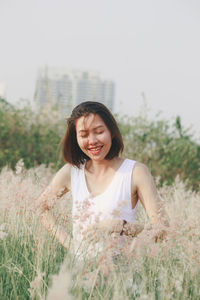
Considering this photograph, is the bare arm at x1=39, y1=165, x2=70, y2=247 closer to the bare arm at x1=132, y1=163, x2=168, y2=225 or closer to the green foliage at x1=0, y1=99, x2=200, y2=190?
the bare arm at x1=132, y1=163, x2=168, y2=225

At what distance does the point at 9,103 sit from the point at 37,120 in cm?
60

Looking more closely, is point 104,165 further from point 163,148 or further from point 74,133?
point 163,148

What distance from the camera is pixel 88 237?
6.44ft

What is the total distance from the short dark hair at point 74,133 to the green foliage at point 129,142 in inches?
134

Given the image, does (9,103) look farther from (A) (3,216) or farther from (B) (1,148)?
(A) (3,216)

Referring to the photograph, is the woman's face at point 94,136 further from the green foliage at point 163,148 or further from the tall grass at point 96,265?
the green foliage at point 163,148

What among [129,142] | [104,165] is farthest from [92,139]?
[129,142]

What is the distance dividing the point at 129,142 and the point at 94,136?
4138mm

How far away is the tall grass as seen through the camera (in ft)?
5.66

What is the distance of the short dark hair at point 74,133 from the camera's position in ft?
8.76

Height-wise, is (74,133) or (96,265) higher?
(74,133)

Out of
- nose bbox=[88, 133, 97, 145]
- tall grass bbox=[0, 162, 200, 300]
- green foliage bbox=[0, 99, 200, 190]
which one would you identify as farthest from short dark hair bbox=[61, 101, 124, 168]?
green foliage bbox=[0, 99, 200, 190]

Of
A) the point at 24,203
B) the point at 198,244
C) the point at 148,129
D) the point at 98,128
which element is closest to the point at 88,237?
the point at 198,244

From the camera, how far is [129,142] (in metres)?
6.73
